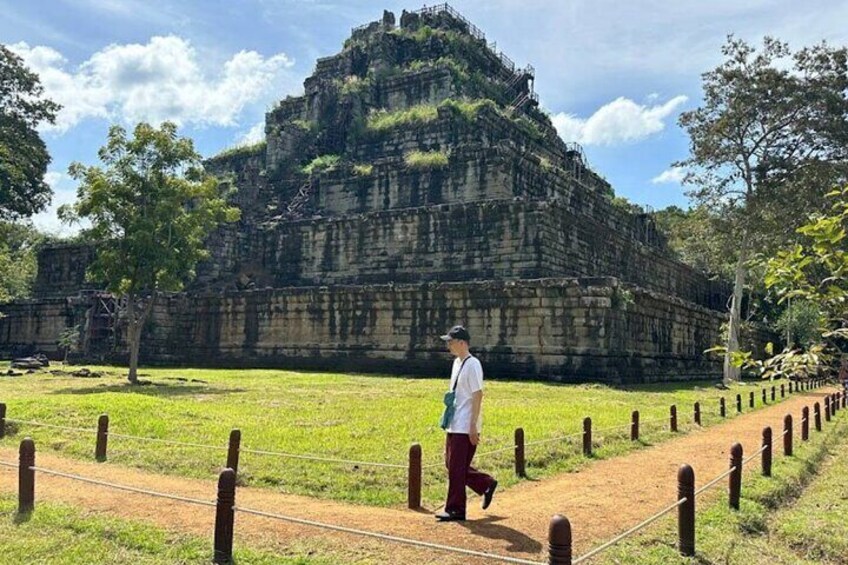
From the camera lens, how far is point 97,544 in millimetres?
6406

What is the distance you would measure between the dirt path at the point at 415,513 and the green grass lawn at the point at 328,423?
48cm

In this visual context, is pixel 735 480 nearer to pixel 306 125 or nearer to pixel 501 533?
pixel 501 533

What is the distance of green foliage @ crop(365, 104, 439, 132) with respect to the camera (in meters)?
37.1

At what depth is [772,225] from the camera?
91.0 ft

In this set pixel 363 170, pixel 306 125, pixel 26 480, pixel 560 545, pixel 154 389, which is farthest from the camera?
pixel 306 125

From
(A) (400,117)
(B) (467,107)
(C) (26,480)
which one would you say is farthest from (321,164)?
(C) (26,480)

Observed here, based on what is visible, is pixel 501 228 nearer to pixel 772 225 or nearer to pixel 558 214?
pixel 558 214

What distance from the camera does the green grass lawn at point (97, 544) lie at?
5.99 m

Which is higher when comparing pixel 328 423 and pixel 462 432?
pixel 462 432

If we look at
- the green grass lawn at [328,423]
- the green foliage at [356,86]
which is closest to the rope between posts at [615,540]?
the green grass lawn at [328,423]

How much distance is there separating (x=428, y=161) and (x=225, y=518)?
28.4 m

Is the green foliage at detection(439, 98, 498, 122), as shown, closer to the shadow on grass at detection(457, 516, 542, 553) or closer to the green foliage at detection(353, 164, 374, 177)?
the green foliage at detection(353, 164, 374, 177)

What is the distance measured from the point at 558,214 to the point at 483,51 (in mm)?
21581

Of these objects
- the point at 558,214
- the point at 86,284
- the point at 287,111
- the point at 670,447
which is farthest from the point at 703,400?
the point at 287,111
